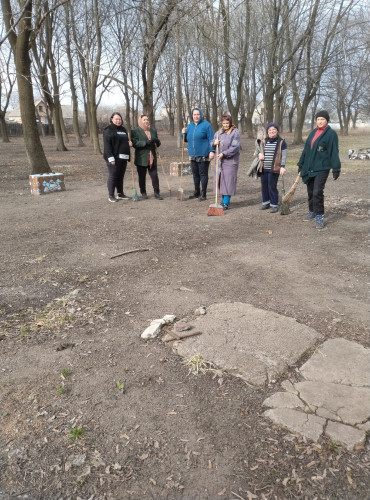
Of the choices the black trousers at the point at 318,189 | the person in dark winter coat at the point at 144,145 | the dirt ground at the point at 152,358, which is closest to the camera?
the dirt ground at the point at 152,358

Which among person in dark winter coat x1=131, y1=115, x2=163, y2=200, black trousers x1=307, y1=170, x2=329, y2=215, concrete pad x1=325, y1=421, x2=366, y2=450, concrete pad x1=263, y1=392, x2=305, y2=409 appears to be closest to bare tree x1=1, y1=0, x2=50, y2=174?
person in dark winter coat x1=131, y1=115, x2=163, y2=200

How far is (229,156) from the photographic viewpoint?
7758 mm

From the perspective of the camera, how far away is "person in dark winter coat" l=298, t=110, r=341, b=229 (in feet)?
20.9

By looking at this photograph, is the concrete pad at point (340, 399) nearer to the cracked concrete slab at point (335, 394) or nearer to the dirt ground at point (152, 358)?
the cracked concrete slab at point (335, 394)

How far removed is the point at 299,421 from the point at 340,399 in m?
0.37

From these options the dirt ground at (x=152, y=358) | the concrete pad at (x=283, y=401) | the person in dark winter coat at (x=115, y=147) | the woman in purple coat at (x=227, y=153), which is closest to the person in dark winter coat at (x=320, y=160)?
the dirt ground at (x=152, y=358)

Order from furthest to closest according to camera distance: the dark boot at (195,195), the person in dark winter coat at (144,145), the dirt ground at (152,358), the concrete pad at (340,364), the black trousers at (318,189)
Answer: the dark boot at (195,195) < the person in dark winter coat at (144,145) < the black trousers at (318,189) < the concrete pad at (340,364) < the dirt ground at (152,358)

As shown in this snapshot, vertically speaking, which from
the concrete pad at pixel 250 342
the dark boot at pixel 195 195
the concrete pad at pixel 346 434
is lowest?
the concrete pad at pixel 346 434

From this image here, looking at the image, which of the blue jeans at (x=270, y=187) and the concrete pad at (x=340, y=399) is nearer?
the concrete pad at (x=340, y=399)

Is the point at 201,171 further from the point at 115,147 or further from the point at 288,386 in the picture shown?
the point at 288,386

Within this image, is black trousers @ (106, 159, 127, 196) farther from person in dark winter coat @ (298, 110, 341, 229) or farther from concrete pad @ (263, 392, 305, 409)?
concrete pad @ (263, 392, 305, 409)

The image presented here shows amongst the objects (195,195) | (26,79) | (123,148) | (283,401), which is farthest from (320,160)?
(26,79)

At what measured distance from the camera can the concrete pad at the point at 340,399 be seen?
2441 millimetres

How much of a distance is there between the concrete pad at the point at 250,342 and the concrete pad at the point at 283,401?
0.16 metres
